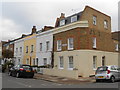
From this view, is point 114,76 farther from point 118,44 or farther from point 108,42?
point 118,44

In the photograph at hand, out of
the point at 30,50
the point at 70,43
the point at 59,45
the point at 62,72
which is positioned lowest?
the point at 62,72

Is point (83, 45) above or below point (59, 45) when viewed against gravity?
below

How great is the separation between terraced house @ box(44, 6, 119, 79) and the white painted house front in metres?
1.25

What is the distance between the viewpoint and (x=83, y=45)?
22.0 metres

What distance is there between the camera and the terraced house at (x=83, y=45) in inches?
856

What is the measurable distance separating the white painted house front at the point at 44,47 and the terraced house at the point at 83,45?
125cm

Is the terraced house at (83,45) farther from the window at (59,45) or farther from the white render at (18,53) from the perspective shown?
the white render at (18,53)

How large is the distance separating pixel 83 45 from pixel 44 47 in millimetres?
8315

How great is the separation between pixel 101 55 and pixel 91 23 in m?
4.40

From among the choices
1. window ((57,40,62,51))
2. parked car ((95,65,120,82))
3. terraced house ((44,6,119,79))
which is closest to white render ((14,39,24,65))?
terraced house ((44,6,119,79))

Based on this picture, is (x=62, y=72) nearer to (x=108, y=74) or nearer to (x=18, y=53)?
(x=108, y=74)

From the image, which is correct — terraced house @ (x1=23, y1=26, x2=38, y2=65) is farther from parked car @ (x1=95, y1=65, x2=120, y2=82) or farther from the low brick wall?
parked car @ (x1=95, y1=65, x2=120, y2=82)

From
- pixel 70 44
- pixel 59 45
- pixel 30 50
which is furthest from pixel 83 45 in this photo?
pixel 30 50

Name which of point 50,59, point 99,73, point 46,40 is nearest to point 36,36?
point 46,40
